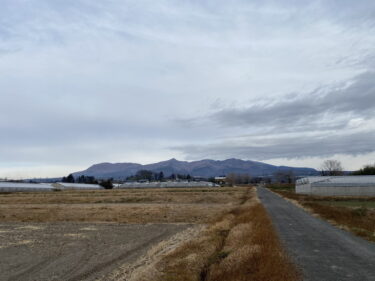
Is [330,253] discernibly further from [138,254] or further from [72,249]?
[72,249]

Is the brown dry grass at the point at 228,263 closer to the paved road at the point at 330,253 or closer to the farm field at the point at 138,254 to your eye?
the farm field at the point at 138,254

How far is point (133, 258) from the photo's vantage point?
1903cm

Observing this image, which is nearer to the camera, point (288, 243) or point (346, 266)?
point (346, 266)

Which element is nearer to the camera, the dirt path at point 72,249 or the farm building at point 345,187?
the dirt path at point 72,249

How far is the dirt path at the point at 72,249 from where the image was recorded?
16406 millimetres

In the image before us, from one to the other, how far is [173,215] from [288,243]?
2421 centimetres

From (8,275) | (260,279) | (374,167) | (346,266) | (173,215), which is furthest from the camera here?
(374,167)

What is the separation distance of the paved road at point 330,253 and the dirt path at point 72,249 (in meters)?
7.79

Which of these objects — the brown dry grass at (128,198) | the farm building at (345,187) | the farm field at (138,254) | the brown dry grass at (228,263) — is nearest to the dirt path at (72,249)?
the farm field at (138,254)

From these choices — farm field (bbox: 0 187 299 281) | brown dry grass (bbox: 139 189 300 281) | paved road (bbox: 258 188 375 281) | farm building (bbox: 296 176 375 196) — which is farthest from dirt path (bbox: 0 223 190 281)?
farm building (bbox: 296 176 375 196)

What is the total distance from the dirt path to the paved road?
7.79 meters

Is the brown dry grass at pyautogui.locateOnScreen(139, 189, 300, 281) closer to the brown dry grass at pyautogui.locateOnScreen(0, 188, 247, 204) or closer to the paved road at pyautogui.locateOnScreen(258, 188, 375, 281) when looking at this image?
the paved road at pyautogui.locateOnScreen(258, 188, 375, 281)

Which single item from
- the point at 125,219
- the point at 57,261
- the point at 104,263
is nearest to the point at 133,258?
the point at 104,263

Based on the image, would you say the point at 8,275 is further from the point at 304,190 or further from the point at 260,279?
the point at 304,190
